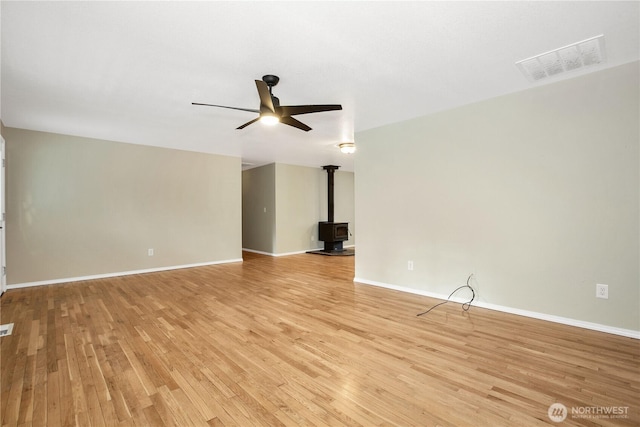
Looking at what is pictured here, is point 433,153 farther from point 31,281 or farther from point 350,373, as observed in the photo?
point 31,281

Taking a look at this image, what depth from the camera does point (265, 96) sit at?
2.59m

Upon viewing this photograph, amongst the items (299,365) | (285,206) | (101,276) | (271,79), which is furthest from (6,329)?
(285,206)

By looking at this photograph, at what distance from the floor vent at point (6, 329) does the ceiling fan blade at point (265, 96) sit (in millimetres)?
3104

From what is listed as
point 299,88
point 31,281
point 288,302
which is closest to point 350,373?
point 288,302

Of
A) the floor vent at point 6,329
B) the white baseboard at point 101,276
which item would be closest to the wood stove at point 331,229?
the white baseboard at point 101,276

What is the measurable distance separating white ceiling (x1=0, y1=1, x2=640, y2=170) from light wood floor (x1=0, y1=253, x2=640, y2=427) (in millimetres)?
2346

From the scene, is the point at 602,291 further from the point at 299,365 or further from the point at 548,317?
the point at 299,365

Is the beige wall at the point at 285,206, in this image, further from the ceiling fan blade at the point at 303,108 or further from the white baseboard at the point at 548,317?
the ceiling fan blade at the point at 303,108

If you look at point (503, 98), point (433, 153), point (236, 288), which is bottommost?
point (236, 288)

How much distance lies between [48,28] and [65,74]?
81 cm

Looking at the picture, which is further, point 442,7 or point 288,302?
point 288,302

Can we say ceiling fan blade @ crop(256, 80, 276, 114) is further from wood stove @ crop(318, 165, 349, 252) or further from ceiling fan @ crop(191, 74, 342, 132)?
wood stove @ crop(318, 165, 349, 252)

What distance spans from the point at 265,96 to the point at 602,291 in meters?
3.47

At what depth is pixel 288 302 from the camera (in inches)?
143
